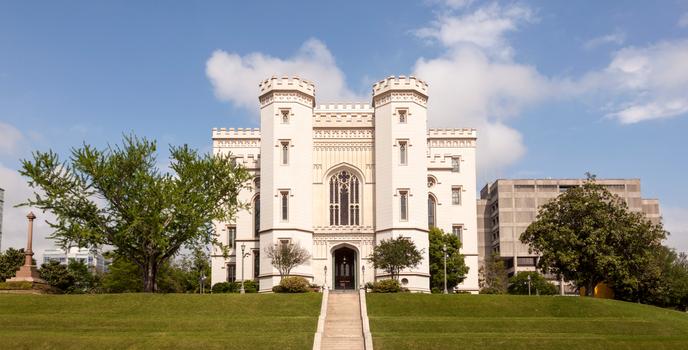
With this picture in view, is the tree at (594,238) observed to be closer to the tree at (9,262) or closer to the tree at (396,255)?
the tree at (396,255)

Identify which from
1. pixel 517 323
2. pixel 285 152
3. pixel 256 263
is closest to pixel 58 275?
pixel 256 263

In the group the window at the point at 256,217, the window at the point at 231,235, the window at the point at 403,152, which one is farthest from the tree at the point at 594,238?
the window at the point at 231,235

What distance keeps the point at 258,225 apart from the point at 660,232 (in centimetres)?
3125

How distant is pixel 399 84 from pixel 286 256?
16574 millimetres

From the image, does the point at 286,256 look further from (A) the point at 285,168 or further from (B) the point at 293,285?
(A) the point at 285,168

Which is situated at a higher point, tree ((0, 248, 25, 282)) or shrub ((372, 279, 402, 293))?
tree ((0, 248, 25, 282))

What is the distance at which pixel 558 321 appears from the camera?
37688mm

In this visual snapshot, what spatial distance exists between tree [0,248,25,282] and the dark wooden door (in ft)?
83.3

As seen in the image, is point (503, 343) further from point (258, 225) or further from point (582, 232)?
point (258, 225)

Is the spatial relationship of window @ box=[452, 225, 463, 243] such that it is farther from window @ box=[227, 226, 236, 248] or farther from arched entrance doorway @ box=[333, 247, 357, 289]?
window @ box=[227, 226, 236, 248]

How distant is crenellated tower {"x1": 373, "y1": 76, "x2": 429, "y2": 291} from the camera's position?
5888 centimetres

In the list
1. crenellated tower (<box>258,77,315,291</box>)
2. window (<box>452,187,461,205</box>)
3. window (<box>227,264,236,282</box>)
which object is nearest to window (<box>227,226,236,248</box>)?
window (<box>227,264,236,282</box>)

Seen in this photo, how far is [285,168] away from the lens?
2371 inches

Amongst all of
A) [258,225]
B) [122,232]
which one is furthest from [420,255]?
[122,232]
